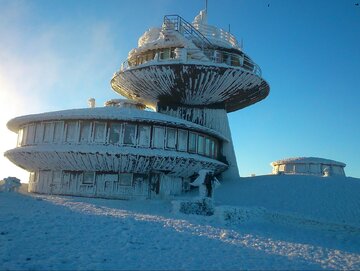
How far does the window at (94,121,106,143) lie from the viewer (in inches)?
999

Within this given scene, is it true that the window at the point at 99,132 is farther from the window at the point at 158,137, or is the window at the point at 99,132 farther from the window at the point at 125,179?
the window at the point at 158,137

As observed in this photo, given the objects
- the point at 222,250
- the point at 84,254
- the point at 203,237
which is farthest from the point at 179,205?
the point at 84,254

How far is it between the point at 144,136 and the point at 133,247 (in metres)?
16.3

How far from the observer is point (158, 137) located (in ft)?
86.9

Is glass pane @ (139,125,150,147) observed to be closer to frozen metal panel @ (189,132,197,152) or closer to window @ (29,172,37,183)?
frozen metal panel @ (189,132,197,152)

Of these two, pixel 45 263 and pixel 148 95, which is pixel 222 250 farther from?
pixel 148 95

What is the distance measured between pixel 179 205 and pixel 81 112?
11332 millimetres

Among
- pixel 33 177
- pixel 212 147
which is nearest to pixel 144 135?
pixel 212 147

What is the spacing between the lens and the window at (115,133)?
2547 centimetres

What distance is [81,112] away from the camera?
25.8m

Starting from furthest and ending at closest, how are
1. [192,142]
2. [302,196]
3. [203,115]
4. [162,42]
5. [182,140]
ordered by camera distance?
[203,115]
[162,42]
[192,142]
[182,140]
[302,196]

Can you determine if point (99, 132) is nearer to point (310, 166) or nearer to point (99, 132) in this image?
point (99, 132)

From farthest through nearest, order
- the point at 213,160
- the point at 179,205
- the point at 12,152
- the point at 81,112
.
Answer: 1. the point at 213,160
2. the point at 12,152
3. the point at 81,112
4. the point at 179,205

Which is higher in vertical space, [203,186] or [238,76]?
[238,76]
